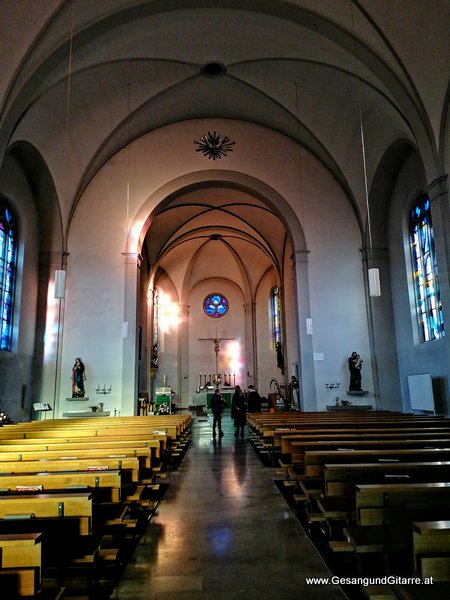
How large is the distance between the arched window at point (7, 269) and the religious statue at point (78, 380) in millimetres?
1676

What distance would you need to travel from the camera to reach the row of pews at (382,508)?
1.80 m

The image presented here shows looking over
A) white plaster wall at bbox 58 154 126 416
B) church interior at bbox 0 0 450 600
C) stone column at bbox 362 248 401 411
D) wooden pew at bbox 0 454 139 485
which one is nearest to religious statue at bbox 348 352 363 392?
church interior at bbox 0 0 450 600

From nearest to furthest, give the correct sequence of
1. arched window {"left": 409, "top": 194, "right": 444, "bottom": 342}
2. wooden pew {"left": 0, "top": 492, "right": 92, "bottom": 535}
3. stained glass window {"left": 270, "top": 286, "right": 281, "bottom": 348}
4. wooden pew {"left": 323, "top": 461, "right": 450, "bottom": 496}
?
wooden pew {"left": 0, "top": 492, "right": 92, "bottom": 535} → wooden pew {"left": 323, "top": 461, "right": 450, "bottom": 496} → arched window {"left": 409, "top": 194, "right": 444, "bottom": 342} → stained glass window {"left": 270, "top": 286, "right": 281, "bottom": 348}

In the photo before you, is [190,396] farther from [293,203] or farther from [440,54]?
[440,54]

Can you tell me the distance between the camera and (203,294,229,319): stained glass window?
25469mm

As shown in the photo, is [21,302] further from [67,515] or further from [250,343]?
[250,343]

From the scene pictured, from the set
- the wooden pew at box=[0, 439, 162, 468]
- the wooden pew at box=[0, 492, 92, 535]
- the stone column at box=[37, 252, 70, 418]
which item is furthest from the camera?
the stone column at box=[37, 252, 70, 418]

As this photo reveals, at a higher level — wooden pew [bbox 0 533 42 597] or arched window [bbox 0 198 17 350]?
arched window [bbox 0 198 17 350]

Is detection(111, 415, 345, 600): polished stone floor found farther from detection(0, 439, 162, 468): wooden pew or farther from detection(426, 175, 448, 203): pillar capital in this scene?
detection(426, 175, 448, 203): pillar capital

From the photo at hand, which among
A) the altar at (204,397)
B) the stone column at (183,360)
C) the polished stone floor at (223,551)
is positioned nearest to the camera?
the polished stone floor at (223,551)

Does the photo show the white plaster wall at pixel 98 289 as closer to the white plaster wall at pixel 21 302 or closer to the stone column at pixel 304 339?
the white plaster wall at pixel 21 302

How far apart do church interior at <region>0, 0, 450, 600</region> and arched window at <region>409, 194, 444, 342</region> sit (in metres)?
0.05

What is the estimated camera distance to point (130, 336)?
12.2 m

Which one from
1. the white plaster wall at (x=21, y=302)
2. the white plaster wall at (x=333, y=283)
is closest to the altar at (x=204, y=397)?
the white plaster wall at (x=333, y=283)
